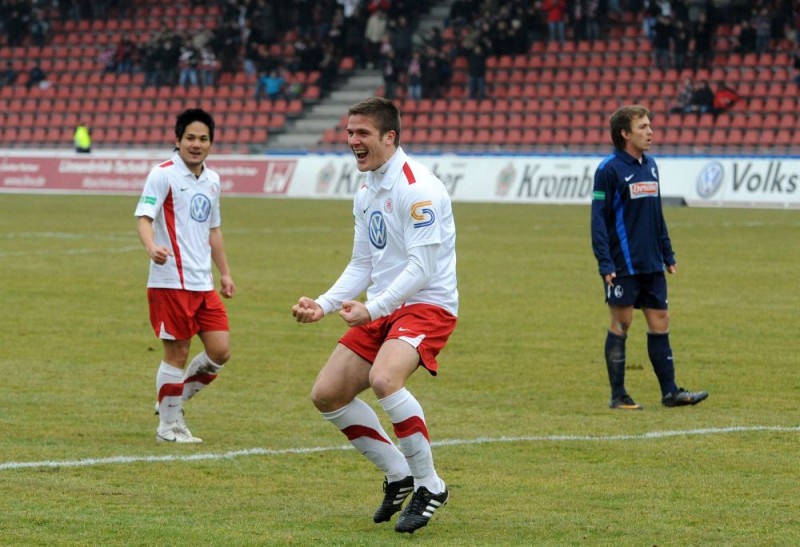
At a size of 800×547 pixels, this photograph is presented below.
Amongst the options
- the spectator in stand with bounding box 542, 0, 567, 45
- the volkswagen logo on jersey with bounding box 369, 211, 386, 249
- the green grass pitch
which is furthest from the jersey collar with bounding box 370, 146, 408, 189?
the spectator in stand with bounding box 542, 0, 567, 45

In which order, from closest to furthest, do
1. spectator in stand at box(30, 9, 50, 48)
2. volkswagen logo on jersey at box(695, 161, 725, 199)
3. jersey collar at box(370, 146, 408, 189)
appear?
1. jersey collar at box(370, 146, 408, 189)
2. volkswagen logo on jersey at box(695, 161, 725, 199)
3. spectator in stand at box(30, 9, 50, 48)

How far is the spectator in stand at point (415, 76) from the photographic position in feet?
141

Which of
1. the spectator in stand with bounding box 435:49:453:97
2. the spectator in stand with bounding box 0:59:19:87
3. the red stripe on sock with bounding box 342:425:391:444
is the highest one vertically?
the red stripe on sock with bounding box 342:425:391:444

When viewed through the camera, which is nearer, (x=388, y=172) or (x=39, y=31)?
(x=388, y=172)

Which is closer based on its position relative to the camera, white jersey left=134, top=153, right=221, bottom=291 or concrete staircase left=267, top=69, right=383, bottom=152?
white jersey left=134, top=153, right=221, bottom=291

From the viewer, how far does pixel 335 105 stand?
46.0 meters

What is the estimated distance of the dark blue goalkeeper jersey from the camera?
10156 mm

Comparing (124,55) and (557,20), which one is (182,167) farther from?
(124,55)

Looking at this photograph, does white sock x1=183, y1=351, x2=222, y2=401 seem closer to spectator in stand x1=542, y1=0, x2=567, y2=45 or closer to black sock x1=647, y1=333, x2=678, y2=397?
black sock x1=647, y1=333, x2=678, y2=397

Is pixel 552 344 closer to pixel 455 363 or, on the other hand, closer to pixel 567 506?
→ pixel 455 363

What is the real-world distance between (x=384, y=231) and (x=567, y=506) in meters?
1.54

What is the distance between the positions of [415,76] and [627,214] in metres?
33.6

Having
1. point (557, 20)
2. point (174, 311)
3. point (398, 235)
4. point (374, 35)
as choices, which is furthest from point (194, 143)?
point (374, 35)

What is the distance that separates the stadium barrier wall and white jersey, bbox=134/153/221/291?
24.3 m
